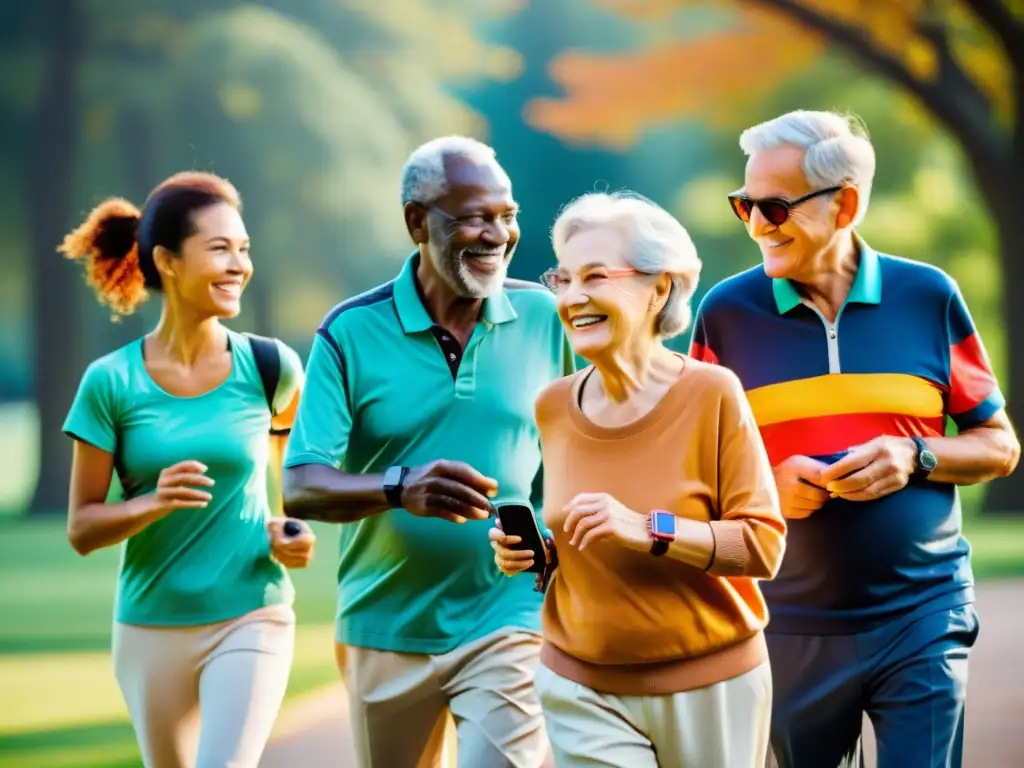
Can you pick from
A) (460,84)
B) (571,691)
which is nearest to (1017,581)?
(571,691)

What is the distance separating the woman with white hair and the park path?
4.48 metres

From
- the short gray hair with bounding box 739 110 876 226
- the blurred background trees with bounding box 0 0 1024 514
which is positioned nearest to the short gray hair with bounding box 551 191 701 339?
the short gray hair with bounding box 739 110 876 226

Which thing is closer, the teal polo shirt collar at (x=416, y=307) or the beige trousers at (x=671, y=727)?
the beige trousers at (x=671, y=727)

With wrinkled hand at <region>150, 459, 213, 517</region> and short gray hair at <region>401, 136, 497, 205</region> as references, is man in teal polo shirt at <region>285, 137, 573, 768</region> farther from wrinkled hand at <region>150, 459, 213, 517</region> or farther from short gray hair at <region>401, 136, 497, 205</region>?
wrinkled hand at <region>150, 459, 213, 517</region>

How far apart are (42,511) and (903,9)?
12249 mm

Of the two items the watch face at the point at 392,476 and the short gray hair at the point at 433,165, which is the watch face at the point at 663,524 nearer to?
the watch face at the point at 392,476

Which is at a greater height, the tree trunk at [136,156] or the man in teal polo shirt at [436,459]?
the tree trunk at [136,156]

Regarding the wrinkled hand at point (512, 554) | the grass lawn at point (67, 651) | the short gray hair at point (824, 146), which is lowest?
the grass lawn at point (67, 651)

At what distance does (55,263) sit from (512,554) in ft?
64.5

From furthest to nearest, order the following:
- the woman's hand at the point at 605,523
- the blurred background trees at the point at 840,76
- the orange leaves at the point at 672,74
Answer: the orange leaves at the point at 672,74 < the blurred background trees at the point at 840,76 < the woman's hand at the point at 605,523

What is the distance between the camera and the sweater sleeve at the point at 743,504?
3.52m

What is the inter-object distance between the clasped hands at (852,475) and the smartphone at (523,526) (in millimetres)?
759

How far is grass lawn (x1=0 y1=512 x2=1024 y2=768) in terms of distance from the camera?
373 inches

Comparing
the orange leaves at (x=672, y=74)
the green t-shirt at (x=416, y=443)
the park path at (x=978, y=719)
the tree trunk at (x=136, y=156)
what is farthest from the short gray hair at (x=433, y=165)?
the orange leaves at (x=672, y=74)
